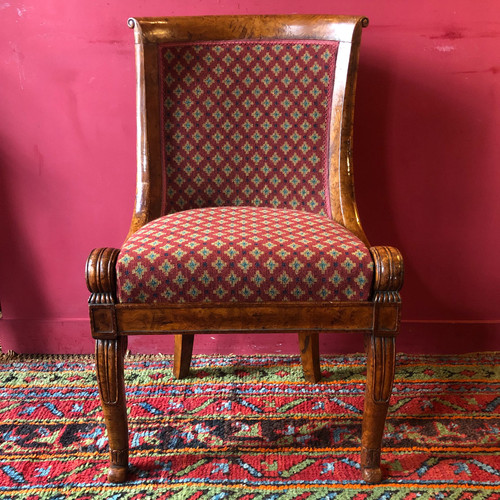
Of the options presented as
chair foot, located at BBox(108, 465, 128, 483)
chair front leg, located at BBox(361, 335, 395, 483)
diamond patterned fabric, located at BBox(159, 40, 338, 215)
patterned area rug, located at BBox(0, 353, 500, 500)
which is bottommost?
patterned area rug, located at BBox(0, 353, 500, 500)

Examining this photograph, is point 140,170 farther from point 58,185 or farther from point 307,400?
point 307,400

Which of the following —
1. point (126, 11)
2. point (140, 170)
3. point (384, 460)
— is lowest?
point (384, 460)

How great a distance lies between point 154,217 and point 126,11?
682 millimetres

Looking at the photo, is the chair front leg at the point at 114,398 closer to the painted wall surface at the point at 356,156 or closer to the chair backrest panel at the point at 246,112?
the chair backrest panel at the point at 246,112

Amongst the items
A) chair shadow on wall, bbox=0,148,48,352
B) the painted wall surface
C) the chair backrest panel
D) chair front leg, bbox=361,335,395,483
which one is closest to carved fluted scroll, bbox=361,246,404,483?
chair front leg, bbox=361,335,395,483

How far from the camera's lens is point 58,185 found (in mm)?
1779

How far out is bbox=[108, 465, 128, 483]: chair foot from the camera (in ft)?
4.12

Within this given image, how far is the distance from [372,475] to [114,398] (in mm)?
620

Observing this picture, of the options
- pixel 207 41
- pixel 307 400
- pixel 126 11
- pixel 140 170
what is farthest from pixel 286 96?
pixel 307 400

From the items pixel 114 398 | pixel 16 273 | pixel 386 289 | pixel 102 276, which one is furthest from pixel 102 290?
pixel 16 273

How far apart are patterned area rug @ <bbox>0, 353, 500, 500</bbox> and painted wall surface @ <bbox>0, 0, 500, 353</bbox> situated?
15cm

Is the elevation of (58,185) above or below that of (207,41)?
below

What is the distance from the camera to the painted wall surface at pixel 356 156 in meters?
1.64

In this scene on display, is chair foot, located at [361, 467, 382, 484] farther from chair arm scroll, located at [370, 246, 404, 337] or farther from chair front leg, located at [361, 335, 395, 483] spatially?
chair arm scroll, located at [370, 246, 404, 337]
